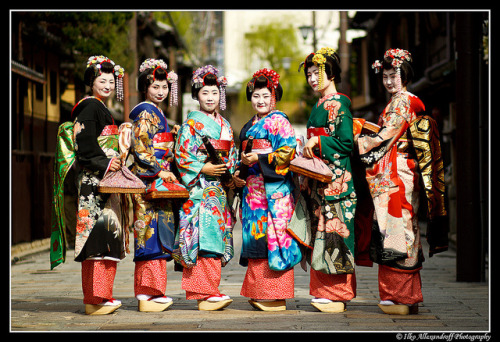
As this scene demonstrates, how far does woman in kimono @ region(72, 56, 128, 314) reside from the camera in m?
6.01

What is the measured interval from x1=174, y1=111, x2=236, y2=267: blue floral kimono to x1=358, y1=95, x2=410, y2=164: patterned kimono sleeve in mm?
1200

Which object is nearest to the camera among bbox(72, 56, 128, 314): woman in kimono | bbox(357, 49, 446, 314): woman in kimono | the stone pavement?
the stone pavement

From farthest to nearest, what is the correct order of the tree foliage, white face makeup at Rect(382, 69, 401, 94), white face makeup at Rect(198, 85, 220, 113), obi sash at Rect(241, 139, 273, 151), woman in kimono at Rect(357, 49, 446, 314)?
the tree foliage
white face makeup at Rect(198, 85, 220, 113)
obi sash at Rect(241, 139, 273, 151)
white face makeup at Rect(382, 69, 401, 94)
woman in kimono at Rect(357, 49, 446, 314)

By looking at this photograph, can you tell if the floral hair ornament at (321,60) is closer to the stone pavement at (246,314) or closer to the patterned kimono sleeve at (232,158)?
the patterned kimono sleeve at (232,158)

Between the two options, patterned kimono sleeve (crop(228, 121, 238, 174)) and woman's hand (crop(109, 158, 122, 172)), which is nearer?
woman's hand (crop(109, 158, 122, 172))

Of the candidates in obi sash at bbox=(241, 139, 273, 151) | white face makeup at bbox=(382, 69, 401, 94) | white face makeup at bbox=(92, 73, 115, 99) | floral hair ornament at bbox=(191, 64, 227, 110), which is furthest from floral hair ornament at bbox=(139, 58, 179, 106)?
white face makeup at bbox=(382, 69, 401, 94)

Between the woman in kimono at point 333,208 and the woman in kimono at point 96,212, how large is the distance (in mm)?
1704

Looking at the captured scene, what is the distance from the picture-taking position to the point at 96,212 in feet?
19.9

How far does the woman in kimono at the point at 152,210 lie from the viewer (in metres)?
6.17

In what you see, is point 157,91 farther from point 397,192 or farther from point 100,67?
point 397,192

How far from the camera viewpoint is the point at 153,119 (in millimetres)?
6281

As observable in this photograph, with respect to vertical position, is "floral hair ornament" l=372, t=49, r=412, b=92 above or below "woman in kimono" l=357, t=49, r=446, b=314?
above

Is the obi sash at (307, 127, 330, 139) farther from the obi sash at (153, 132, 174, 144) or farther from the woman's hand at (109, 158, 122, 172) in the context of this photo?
the woman's hand at (109, 158, 122, 172)

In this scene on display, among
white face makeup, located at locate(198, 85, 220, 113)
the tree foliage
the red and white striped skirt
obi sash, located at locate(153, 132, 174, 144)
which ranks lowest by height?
the red and white striped skirt
